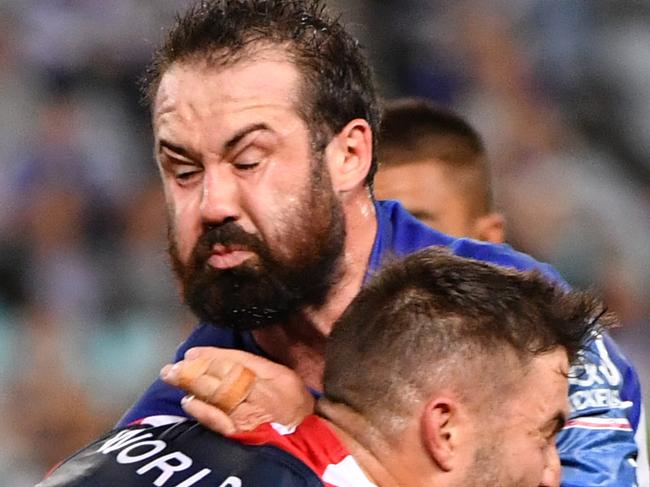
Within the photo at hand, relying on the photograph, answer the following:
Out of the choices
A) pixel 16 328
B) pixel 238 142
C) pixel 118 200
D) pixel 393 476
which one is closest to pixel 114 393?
pixel 16 328

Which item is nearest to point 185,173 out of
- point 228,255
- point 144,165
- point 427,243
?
point 228,255

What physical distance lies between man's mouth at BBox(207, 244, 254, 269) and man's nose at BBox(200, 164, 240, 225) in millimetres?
48

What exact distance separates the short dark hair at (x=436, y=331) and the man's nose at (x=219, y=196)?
1.18 ft

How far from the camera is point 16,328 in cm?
648

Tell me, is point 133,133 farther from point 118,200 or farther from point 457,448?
point 457,448

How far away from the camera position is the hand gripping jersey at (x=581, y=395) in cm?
276

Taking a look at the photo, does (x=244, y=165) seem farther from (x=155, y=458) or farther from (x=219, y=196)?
(x=155, y=458)

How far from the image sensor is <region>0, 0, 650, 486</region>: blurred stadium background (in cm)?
639

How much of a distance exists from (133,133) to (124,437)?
4859 millimetres

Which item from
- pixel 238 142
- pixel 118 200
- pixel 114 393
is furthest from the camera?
pixel 118 200

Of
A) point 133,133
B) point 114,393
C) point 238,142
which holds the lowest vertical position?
point 114,393

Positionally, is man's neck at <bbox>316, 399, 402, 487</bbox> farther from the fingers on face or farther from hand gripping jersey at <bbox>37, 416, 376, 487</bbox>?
the fingers on face

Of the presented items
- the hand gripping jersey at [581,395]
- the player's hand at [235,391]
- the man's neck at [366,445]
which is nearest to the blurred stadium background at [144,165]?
the hand gripping jersey at [581,395]

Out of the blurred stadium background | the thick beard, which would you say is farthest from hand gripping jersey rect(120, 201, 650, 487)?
the blurred stadium background
